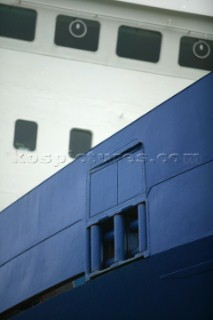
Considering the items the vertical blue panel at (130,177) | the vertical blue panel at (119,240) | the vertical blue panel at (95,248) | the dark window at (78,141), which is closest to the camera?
the vertical blue panel at (119,240)

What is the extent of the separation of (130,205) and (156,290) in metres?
0.84

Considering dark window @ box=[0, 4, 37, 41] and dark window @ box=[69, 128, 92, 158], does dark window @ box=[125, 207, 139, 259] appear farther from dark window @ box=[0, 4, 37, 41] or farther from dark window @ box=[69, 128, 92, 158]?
A: dark window @ box=[0, 4, 37, 41]

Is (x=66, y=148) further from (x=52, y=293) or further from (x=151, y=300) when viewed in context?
(x=151, y=300)

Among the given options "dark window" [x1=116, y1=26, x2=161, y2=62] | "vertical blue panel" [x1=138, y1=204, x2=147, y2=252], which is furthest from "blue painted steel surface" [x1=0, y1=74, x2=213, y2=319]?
"dark window" [x1=116, y1=26, x2=161, y2=62]

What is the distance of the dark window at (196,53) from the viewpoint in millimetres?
9227

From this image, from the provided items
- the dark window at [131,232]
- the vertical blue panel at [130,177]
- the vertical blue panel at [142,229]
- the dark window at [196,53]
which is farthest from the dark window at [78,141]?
the vertical blue panel at [142,229]

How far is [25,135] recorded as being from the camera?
8367mm

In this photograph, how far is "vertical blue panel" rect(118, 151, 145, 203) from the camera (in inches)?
237

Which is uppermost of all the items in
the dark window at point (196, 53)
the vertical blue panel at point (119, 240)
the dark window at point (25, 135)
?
the dark window at point (196, 53)

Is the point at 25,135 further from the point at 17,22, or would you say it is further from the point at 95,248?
the point at 95,248

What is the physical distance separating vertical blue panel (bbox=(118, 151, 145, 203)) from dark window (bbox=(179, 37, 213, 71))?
3310 mm

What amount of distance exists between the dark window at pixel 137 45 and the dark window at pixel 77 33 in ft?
1.08

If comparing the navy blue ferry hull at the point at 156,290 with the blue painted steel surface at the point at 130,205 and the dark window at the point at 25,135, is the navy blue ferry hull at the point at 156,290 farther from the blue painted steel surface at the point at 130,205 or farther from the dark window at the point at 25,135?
the dark window at the point at 25,135

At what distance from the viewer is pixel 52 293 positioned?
6742 millimetres
